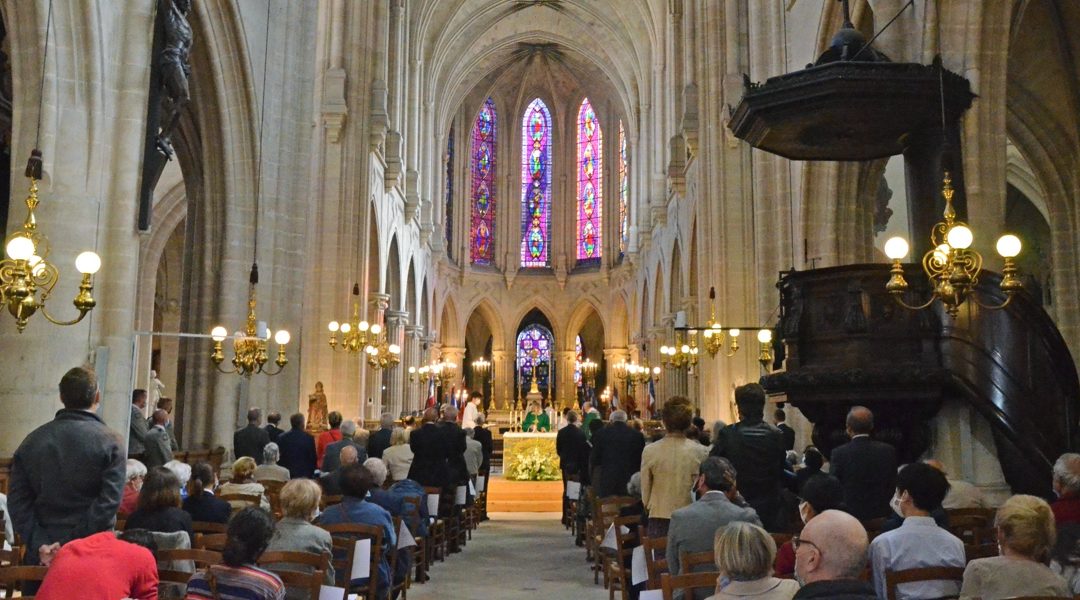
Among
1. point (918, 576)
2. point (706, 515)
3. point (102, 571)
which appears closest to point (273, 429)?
point (706, 515)

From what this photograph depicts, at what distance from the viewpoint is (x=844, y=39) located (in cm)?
945

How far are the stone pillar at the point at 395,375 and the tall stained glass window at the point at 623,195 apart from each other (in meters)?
13.7

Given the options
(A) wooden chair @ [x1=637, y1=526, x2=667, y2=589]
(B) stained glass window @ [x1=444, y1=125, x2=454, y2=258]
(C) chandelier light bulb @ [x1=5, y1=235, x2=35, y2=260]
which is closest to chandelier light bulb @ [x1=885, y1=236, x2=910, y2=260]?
(A) wooden chair @ [x1=637, y1=526, x2=667, y2=589]

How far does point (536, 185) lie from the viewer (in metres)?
44.2

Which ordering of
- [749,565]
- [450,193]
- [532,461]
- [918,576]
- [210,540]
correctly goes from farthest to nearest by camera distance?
[450,193] → [532,461] → [210,540] → [918,576] → [749,565]

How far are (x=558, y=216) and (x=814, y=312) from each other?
35208mm

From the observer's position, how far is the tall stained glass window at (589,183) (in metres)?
43.3

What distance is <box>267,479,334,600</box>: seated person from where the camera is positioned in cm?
479

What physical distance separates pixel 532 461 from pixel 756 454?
12.6 meters

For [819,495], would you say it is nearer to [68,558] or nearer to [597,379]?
[68,558]

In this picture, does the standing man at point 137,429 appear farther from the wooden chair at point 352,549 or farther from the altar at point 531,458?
the altar at point 531,458

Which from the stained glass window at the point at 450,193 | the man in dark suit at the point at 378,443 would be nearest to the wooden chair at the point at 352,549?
the man in dark suit at the point at 378,443

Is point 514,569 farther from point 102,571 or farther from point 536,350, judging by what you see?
point 536,350

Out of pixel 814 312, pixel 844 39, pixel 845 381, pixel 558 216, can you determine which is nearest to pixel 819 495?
pixel 845 381
